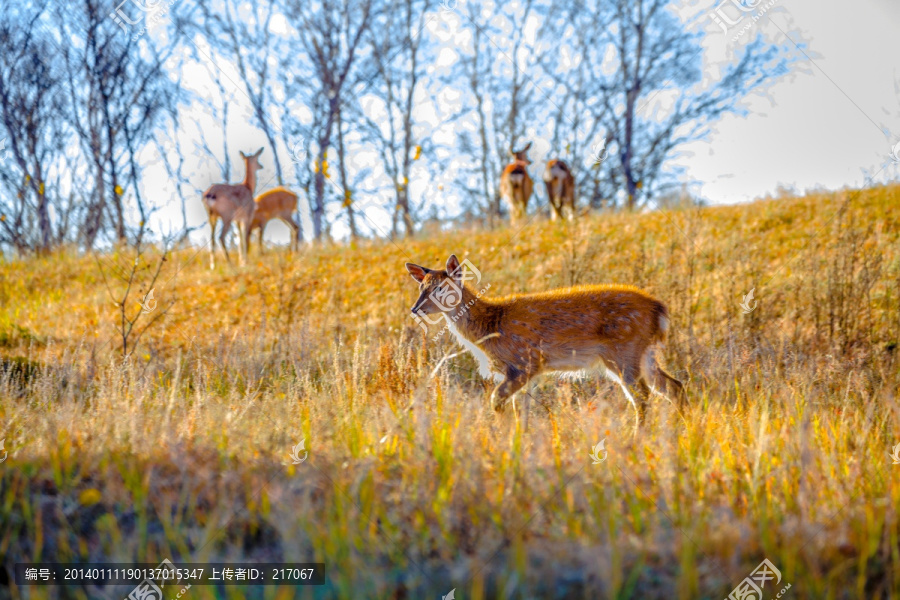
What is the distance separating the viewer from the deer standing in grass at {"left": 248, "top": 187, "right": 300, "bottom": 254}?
1758cm

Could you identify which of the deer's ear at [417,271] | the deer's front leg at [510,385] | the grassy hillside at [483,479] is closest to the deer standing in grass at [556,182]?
the grassy hillside at [483,479]

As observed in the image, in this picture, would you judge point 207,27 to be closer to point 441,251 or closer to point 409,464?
point 441,251

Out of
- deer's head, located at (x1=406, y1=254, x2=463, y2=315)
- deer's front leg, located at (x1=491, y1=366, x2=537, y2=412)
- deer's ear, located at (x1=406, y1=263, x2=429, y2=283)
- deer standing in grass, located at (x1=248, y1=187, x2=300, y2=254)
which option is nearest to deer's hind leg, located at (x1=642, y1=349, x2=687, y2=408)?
deer's front leg, located at (x1=491, y1=366, x2=537, y2=412)

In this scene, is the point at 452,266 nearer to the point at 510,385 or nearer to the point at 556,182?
the point at 510,385

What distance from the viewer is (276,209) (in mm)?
17859

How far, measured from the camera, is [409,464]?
→ 4.35 metres

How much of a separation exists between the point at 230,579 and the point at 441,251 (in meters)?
10.8

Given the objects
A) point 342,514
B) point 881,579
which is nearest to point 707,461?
point 881,579
